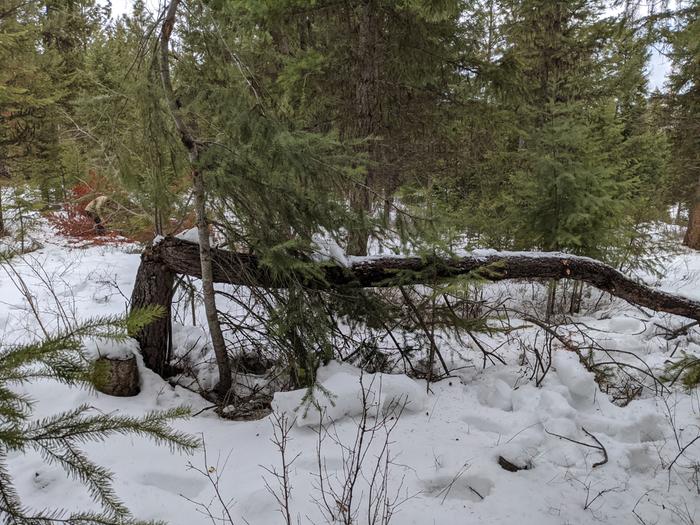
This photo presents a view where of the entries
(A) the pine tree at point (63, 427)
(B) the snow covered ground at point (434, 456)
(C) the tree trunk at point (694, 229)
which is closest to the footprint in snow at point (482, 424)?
(B) the snow covered ground at point (434, 456)

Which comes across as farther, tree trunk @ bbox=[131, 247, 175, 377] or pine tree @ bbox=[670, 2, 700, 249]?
pine tree @ bbox=[670, 2, 700, 249]

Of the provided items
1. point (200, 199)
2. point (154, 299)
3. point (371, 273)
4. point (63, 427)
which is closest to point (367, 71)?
point (371, 273)

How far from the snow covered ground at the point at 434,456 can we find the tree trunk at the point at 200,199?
16.1 inches

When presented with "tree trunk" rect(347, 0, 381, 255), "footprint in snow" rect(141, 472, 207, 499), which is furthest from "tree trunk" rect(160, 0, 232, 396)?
"tree trunk" rect(347, 0, 381, 255)

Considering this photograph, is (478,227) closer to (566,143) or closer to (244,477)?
(566,143)

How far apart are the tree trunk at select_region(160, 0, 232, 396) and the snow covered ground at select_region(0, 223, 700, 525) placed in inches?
16.1

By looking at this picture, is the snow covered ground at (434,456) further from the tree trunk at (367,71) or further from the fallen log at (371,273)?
the tree trunk at (367,71)

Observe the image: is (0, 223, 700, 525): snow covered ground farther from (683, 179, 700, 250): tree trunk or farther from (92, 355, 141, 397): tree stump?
(683, 179, 700, 250): tree trunk

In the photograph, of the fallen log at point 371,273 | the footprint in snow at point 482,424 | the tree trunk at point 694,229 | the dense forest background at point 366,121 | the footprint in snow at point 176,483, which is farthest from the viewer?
the tree trunk at point 694,229

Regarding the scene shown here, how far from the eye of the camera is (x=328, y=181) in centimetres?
340

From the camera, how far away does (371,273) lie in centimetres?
411

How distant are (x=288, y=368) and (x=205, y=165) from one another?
190cm

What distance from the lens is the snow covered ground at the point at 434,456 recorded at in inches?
102

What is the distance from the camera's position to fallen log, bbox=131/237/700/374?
3.86 meters
